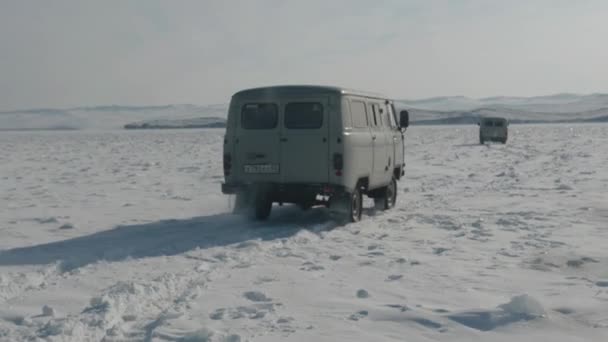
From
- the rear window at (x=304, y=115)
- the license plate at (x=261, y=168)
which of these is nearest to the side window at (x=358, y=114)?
the rear window at (x=304, y=115)

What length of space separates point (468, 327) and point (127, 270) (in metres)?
4.04

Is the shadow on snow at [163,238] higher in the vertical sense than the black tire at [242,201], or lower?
lower

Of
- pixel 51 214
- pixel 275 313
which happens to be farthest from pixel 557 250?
pixel 51 214

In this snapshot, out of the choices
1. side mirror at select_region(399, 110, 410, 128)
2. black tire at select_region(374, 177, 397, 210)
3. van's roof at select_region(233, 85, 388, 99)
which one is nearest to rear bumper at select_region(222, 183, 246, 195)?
van's roof at select_region(233, 85, 388, 99)

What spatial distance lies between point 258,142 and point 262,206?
1.14 meters

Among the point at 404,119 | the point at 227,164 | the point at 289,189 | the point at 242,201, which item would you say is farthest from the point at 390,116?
the point at 227,164

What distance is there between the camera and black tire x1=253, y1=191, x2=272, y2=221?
1104 centimetres

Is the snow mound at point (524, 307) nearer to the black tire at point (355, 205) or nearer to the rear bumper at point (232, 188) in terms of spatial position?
the black tire at point (355, 205)

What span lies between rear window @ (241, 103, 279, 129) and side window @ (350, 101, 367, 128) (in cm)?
122

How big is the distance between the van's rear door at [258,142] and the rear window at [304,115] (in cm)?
19

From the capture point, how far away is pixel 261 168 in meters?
10.9

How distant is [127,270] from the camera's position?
25.8 ft

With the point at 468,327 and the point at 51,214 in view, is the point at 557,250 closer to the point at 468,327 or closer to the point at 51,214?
the point at 468,327

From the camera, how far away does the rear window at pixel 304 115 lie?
35.1 feet
